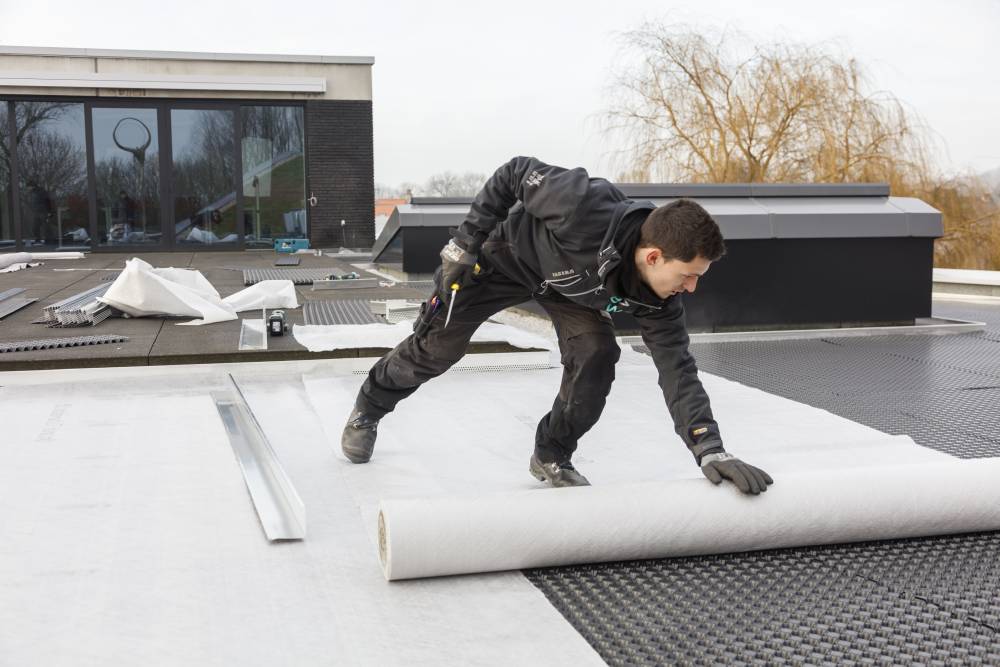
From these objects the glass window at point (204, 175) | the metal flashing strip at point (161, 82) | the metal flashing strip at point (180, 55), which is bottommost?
the glass window at point (204, 175)

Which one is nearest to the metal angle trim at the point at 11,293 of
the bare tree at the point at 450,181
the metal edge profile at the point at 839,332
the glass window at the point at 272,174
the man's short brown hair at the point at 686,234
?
Result: the metal edge profile at the point at 839,332

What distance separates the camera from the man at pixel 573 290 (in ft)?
7.05

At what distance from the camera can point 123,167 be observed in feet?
45.4

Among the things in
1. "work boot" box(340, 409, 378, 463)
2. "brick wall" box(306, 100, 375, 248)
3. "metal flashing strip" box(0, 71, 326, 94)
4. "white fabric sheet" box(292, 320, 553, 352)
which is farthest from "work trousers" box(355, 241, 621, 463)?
"metal flashing strip" box(0, 71, 326, 94)

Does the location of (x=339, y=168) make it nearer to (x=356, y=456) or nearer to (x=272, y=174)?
(x=272, y=174)

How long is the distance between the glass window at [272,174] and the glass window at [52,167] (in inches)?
96.3

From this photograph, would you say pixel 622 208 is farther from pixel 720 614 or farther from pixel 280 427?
pixel 280 427

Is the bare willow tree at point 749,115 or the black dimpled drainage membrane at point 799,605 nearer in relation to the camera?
the black dimpled drainage membrane at point 799,605

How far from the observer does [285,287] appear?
6.01 metres

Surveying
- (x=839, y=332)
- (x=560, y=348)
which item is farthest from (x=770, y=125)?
(x=560, y=348)

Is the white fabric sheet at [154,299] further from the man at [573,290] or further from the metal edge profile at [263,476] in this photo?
the man at [573,290]

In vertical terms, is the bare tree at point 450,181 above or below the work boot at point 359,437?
above

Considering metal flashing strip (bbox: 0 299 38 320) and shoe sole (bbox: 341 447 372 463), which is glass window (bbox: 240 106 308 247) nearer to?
metal flashing strip (bbox: 0 299 38 320)

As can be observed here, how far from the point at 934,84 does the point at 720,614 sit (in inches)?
520
